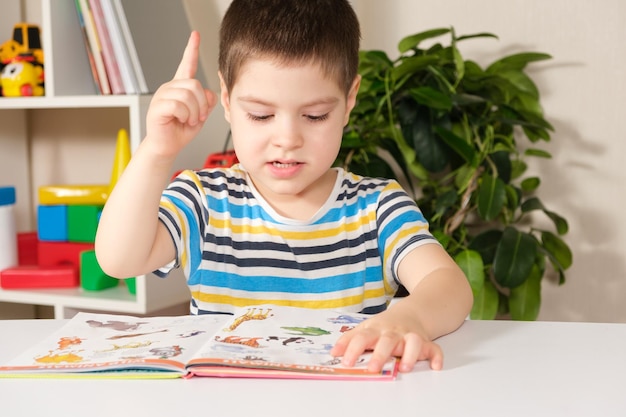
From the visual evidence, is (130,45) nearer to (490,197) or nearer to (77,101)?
(77,101)

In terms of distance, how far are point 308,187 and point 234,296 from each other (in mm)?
203

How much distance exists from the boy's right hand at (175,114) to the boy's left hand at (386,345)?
34 cm

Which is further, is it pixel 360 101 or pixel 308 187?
pixel 360 101

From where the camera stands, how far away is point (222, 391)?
668 mm

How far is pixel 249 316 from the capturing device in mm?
873

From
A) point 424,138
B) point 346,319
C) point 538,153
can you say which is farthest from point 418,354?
point 538,153

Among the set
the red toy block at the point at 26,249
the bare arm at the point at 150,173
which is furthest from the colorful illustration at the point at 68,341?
the red toy block at the point at 26,249

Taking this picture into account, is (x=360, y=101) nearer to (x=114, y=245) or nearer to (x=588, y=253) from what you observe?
(x=588, y=253)

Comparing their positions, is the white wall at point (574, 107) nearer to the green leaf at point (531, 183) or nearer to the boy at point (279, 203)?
the green leaf at point (531, 183)

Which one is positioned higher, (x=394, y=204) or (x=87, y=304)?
(x=394, y=204)

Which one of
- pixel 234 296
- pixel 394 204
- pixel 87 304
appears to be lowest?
pixel 87 304

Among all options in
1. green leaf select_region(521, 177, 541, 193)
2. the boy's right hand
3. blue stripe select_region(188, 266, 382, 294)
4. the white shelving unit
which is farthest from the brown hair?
green leaf select_region(521, 177, 541, 193)

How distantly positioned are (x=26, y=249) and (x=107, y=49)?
667 millimetres

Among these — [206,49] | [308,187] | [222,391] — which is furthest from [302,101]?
[206,49]
